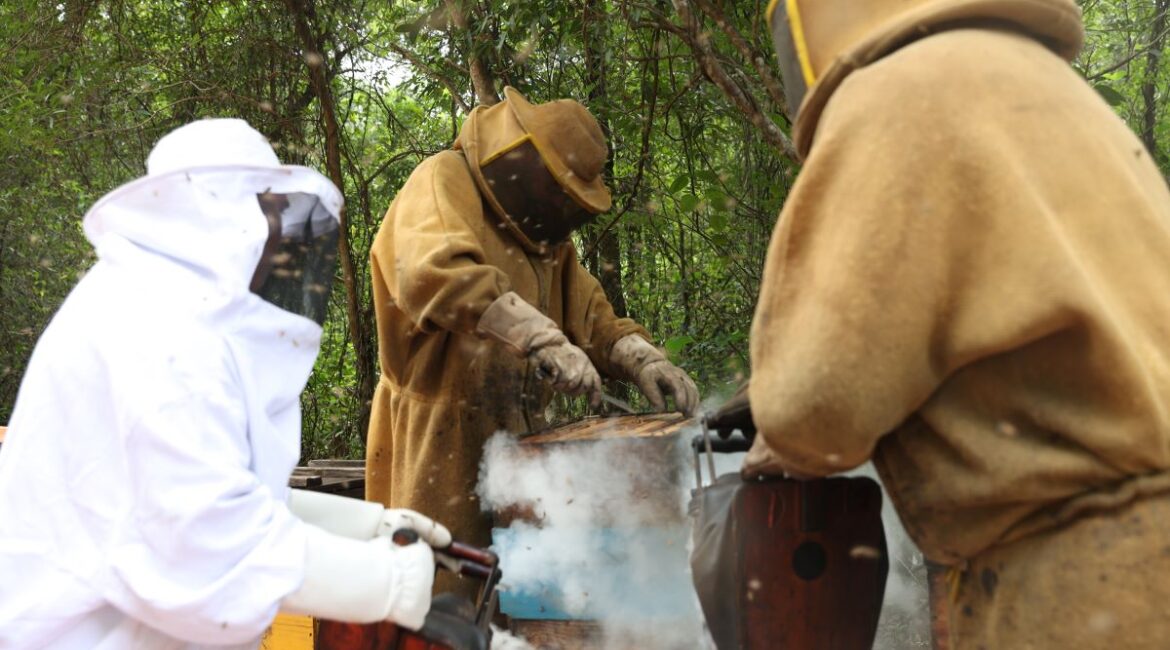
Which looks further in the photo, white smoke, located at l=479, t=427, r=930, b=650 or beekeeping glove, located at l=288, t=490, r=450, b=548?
white smoke, located at l=479, t=427, r=930, b=650

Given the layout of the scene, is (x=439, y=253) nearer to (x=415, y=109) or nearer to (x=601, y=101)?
(x=601, y=101)

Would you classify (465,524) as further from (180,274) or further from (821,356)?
→ (821,356)

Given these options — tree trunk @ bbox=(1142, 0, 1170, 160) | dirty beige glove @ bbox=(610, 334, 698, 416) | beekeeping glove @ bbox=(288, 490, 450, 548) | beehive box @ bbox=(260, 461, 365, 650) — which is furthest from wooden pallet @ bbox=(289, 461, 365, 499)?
tree trunk @ bbox=(1142, 0, 1170, 160)

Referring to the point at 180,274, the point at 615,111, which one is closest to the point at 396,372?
the point at 180,274

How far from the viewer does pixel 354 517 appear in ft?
6.90

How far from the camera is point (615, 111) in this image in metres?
4.63

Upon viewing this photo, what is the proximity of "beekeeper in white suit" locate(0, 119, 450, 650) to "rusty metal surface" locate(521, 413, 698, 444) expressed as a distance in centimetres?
84

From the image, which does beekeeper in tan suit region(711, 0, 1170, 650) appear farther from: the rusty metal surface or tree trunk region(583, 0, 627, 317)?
tree trunk region(583, 0, 627, 317)

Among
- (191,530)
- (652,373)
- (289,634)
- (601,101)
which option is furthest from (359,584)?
(601,101)

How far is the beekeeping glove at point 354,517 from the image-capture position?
6.77 ft

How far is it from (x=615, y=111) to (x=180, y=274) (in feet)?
10.3

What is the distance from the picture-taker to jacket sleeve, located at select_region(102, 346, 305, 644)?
1.58 meters

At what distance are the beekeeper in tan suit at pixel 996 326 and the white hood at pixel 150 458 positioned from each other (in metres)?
0.93

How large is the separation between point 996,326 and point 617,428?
163cm
